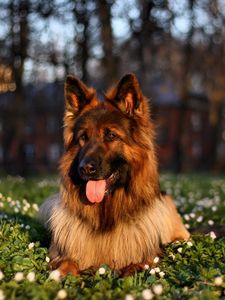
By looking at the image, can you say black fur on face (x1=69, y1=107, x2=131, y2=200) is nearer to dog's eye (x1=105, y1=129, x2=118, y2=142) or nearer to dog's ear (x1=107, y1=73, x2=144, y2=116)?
dog's eye (x1=105, y1=129, x2=118, y2=142)

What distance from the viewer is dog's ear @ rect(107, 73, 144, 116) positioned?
5.74 meters

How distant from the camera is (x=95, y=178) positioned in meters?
5.37

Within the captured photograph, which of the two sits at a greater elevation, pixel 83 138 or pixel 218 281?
pixel 83 138

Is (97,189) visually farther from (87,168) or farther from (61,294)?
(61,294)

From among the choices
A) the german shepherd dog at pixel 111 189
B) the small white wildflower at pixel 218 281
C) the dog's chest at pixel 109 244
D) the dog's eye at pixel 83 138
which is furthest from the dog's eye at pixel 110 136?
the small white wildflower at pixel 218 281

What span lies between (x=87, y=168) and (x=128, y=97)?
1139mm

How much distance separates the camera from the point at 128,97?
230 inches

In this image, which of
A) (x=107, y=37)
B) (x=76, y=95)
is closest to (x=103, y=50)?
(x=107, y=37)

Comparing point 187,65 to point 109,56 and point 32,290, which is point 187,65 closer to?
point 109,56

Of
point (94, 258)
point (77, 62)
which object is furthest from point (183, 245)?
point (77, 62)

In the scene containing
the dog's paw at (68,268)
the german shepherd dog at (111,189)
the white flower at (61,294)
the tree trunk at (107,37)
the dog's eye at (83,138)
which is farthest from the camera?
the tree trunk at (107,37)

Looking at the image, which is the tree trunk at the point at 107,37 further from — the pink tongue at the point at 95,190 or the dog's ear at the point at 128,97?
the pink tongue at the point at 95,190

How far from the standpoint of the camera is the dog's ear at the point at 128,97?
18.8 ft

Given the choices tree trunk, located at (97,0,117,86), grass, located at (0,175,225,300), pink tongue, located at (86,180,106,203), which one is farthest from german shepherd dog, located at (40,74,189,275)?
tree trunk, located at (97,0,117,86)
